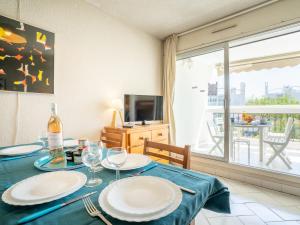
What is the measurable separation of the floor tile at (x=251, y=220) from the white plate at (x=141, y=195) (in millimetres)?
1397

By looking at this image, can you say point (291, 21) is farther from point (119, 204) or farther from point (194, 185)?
Result: point (119, 204)

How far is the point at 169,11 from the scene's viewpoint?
2395 millimetres

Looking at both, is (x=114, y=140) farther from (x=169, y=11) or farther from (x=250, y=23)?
(x=250, y=23)

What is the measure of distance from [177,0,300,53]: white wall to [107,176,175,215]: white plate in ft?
8.35

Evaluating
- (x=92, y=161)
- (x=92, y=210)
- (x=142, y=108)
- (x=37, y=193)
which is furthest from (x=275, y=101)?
(x=37, y=193)

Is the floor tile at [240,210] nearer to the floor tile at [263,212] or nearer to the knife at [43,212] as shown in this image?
the floor tile at [263,212]

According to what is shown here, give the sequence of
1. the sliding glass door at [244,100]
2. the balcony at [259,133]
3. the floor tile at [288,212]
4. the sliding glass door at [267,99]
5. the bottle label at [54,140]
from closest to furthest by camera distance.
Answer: the bottle label at [54,140] < the floor tile at [288,212] < the sliding glass door at [244,100] < the sliding glass door at [267,99] < the balcony at [259,133]

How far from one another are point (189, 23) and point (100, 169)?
8.79ft

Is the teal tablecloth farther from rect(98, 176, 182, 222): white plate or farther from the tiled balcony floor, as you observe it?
the tiled balcony floor

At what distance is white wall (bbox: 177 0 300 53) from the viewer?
2051mm

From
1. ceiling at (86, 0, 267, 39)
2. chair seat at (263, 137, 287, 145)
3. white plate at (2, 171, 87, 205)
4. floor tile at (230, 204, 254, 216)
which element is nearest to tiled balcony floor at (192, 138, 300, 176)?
chair seat at (263, 137, 287, 145)

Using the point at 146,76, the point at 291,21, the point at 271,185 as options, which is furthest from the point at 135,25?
the point at 271,185

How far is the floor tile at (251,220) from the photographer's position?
5.00 ft

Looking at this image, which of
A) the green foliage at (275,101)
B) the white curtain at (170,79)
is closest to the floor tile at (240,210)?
the white curtain at (170,79)
